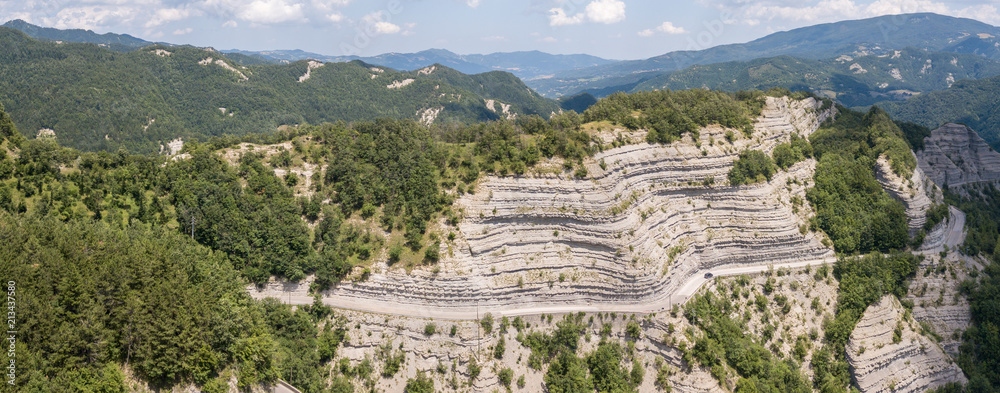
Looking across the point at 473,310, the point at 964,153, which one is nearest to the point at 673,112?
the point at 473,310

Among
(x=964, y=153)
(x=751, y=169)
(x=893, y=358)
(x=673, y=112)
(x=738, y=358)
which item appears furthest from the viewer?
(x=964, y=153)

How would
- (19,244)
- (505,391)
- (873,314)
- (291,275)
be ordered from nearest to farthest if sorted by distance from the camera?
(19,244)
(505,391)
(291,275)
(873,314)

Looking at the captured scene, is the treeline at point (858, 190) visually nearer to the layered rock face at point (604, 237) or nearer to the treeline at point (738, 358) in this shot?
the layered rock face at point (604, 237)

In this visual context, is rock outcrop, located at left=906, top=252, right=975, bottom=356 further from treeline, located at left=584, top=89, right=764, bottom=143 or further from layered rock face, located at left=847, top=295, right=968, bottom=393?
treeline, located at left=584, top=89, right=764, bottom=143

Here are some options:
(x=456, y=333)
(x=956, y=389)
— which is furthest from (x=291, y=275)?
(x=956, y=389)

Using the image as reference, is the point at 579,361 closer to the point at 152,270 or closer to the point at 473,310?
the point at 473,310

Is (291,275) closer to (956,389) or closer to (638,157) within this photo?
(638,157)
